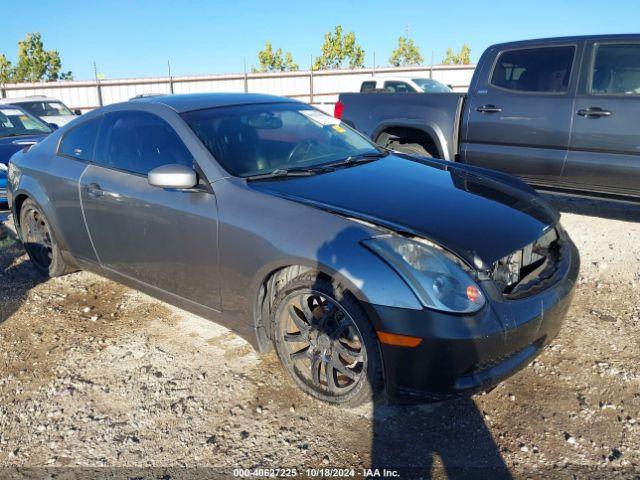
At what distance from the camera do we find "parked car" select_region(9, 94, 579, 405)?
2.42 metres

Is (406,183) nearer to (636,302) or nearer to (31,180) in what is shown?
(636,302)

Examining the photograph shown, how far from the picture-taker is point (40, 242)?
4.65 m

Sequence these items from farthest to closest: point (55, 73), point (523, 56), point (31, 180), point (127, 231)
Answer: point (55, 73), point (523, 56), point (31, 180), point (127, 231)

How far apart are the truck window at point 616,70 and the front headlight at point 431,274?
12.4 ft

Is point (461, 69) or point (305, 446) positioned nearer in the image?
point (305, 446)

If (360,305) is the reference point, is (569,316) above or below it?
below

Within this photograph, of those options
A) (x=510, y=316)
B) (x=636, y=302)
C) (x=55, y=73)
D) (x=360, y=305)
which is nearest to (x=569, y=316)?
(x=636, y=302)

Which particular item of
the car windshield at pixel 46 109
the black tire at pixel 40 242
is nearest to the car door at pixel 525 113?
the black tire at pixel 40 242

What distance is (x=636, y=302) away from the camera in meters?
3.90

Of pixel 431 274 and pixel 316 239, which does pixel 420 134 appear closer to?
pixel 316 239

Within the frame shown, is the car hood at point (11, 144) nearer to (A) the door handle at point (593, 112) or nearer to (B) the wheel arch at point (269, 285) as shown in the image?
(B) the wheel arch at point (269, 285)

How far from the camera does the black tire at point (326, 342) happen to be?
8.33ft

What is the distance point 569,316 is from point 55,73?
174 feet

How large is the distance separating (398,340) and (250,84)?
23819mm
